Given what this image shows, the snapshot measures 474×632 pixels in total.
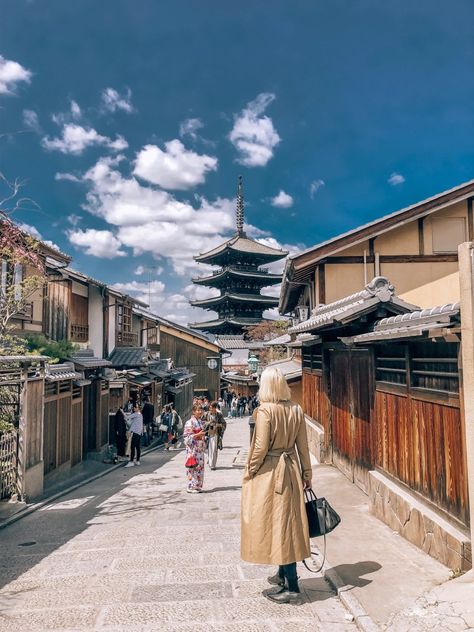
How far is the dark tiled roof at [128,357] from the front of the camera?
19.5 meters

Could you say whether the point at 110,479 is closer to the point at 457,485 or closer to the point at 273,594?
the point at 273,594

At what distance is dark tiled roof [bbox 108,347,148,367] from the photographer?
1951 cm

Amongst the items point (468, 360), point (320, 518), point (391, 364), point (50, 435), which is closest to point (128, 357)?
point (50, 435)

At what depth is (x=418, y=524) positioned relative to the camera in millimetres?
5750

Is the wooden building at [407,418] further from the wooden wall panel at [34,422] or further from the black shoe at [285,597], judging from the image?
the wooden wall panel at [34,422]

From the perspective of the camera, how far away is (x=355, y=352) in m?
9.21

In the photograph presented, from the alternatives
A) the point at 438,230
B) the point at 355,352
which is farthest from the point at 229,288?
the point at 355,352

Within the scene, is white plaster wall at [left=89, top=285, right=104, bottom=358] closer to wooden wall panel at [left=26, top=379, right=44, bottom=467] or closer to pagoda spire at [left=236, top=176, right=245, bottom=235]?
wooden wall panel at [left=26, top=379, right=44, bottom=467]

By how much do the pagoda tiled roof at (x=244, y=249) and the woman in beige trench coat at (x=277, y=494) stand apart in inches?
1759

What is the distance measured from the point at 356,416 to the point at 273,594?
5.06 metres

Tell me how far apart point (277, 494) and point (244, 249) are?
151ft

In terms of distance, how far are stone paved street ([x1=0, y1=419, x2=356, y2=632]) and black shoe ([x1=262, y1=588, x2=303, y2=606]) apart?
0.07 m

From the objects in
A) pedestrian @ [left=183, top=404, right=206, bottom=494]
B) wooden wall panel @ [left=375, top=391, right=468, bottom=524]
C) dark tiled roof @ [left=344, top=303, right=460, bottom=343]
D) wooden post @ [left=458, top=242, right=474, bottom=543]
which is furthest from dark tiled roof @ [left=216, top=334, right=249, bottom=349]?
wooden post @ [left=458, top=242, right=474, bottom=543]

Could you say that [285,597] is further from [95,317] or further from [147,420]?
[95,317]
